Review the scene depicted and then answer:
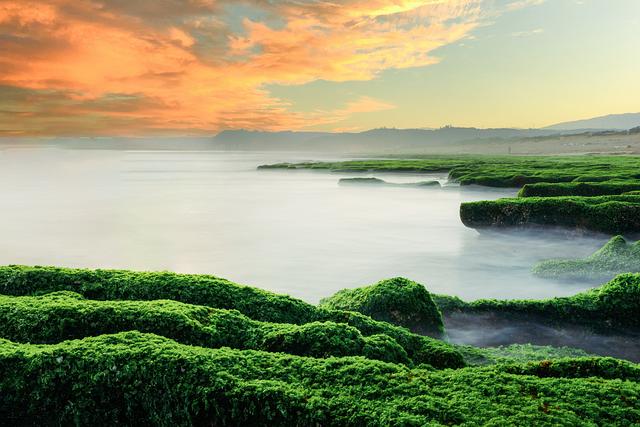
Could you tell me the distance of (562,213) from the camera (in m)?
Answer: 16.2

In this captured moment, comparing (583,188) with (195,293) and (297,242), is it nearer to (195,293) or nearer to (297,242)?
(297,242)

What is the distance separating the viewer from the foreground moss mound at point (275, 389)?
11.2 ft

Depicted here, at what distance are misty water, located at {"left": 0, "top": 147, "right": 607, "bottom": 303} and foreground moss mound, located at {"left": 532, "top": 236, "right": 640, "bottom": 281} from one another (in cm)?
46

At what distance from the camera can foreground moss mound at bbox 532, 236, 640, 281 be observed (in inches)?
444

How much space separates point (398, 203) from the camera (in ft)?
98.2

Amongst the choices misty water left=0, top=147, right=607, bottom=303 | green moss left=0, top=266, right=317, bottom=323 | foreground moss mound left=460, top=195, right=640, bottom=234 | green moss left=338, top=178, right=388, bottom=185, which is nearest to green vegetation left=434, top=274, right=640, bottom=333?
misty water left=0, top=147, right=607, bottom=303

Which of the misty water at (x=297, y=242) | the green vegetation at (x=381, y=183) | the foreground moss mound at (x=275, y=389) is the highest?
the green vegetation at (x=381, y=183)

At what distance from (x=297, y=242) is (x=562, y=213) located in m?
8.76

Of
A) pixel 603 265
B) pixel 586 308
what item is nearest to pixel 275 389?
pixel 586 308

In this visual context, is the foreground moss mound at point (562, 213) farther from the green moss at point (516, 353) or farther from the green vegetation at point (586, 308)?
the green moss at point (516, 353)

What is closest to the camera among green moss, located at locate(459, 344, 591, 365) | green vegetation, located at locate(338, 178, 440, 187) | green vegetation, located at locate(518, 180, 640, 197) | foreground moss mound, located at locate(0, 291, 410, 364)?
foreground moss mound, located at locate(0, 291, 410, 364)

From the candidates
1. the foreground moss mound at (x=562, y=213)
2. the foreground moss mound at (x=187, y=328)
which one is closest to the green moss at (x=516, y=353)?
the foreground moss mound at (x=187, y=328)

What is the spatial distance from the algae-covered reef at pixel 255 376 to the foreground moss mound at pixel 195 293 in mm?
51

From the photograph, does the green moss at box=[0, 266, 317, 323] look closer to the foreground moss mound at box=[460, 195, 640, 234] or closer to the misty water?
the misty water
